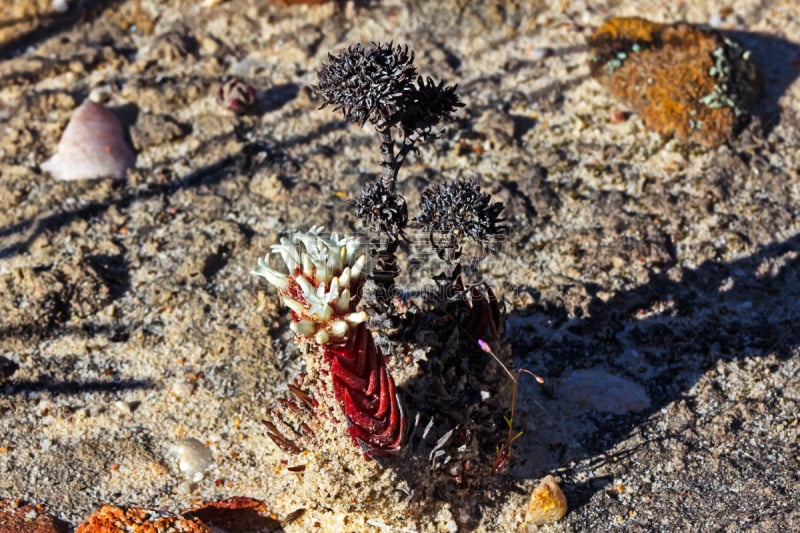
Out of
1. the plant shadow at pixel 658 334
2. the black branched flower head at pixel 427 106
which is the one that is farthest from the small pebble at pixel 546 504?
the black branched flower head at pixel 427 106

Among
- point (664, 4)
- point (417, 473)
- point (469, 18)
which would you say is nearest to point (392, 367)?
point (417, 473)

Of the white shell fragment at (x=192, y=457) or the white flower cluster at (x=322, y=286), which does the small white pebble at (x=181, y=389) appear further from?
the white flower cluster at (x=322, y=286)

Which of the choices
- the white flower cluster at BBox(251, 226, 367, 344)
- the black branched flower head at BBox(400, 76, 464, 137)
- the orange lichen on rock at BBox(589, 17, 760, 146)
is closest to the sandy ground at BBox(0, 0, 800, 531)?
the orange lichen on rock at BBox(589, 17, 760, 146)

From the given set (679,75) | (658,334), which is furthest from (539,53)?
(658,334)

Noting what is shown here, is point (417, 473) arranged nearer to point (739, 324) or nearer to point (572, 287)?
point (572, 287)

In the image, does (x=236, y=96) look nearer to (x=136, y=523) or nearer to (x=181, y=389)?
(x=181, y=389)
